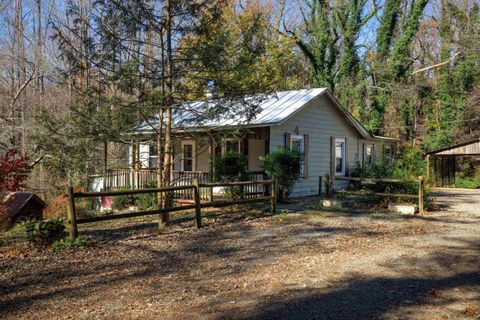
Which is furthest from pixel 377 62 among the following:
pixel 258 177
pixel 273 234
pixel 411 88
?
pixel 273 234

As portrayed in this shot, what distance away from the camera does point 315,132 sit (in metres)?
18.4

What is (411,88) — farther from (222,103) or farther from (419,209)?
(222,103)

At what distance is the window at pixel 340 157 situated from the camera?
67.0 ft

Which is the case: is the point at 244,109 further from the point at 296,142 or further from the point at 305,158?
the point at 305,158

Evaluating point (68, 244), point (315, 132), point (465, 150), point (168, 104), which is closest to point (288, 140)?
point (315, 132)

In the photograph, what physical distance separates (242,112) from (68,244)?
5.31m

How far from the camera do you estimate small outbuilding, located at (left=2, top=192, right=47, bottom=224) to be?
1156cm

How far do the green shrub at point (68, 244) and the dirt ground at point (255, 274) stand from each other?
18cm

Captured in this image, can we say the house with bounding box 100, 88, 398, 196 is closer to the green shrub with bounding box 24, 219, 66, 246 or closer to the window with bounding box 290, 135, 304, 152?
the window with bounding box 290, 135, 304, 152

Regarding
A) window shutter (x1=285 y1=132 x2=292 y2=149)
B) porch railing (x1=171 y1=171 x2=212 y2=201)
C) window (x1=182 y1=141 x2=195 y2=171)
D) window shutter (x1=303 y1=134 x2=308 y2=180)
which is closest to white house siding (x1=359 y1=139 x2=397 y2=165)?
window shutter (x1=303 y1=134 x2=308 y2=180)

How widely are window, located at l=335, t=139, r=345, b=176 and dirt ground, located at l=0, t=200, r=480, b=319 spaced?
10076mm

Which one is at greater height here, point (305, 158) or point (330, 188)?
point (305, 158)

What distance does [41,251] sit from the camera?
7.88m

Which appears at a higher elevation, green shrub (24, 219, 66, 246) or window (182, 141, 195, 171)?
window (182, 141, 195, 171)
